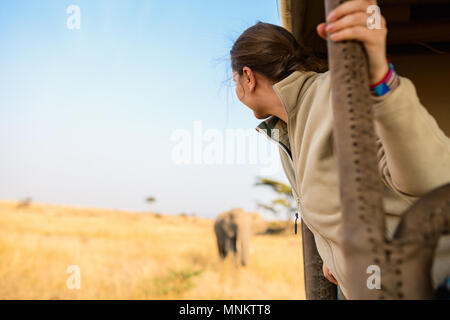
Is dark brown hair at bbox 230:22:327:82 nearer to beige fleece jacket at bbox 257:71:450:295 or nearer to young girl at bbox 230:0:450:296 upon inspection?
young girl at bbox 230:0:450:296

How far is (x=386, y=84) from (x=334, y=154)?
1.63 feet

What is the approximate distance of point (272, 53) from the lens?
72.7 inches

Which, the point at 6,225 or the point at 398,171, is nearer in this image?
the point at 398,171

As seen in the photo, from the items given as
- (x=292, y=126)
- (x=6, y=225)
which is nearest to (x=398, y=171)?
(x=292, y=126)

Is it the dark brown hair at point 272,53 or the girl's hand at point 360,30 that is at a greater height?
the dark brown hair at point 272,53

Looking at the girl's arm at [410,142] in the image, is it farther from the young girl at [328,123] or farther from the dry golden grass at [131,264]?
the dry golden grass at [131,264]

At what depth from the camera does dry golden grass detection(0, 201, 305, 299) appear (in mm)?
15188

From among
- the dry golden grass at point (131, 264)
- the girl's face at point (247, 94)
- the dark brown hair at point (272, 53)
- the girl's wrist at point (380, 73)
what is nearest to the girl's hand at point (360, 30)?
the girl's wrist at point (380, 73)

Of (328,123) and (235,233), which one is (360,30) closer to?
(328,123)

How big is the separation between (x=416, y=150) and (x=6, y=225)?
3062cm

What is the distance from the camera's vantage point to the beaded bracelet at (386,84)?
3.20 ft

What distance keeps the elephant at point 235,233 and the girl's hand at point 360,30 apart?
50.6 feet
